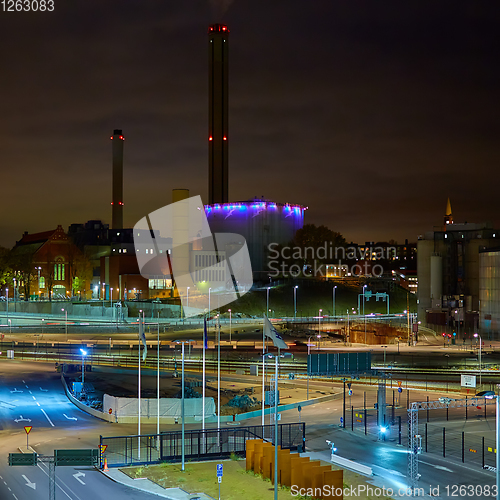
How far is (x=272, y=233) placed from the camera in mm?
169375

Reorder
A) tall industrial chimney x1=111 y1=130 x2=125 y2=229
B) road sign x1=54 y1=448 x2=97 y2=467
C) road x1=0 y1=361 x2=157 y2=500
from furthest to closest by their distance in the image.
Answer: tall industrial chimney x1=111 y1=130 x2=125 y2=229
road x1=0 y1=361 x2=157 y2=500
road sign x1=54 y1=448 x2=97 y2=467

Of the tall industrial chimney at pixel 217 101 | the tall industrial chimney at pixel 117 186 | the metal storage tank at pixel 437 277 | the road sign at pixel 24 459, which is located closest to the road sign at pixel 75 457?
the road sign at pixel 24 459

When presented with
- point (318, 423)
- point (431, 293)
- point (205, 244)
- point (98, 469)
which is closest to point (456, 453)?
point (318, 423)

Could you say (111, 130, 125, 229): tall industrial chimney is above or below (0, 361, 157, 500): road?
above

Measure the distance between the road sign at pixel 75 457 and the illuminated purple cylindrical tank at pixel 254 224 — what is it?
13624 centimetres

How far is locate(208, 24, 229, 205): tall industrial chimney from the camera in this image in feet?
507

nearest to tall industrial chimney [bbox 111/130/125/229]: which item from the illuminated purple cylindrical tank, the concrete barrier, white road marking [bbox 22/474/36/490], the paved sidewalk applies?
the illuminated purple cylindrical tank

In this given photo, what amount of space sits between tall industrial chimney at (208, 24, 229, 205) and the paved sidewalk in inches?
5060

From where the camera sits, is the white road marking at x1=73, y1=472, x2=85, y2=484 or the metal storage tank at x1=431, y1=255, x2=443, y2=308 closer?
the white road marking at x1=73, y1=472, x2=85, y2=484

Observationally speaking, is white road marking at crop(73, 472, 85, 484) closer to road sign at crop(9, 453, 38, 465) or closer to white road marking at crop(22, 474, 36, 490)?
white road marking at crop(22, 474, 36, 490)

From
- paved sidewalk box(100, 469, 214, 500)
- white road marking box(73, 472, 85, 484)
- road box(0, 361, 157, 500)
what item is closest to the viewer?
paved sidewalk box(100, 469, 214, 500)

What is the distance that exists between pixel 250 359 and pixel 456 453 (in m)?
38.0

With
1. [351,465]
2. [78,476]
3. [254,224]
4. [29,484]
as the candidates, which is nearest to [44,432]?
[78,476]

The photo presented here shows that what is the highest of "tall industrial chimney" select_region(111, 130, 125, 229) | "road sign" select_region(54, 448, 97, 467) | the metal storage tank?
"tall industrial chimney" select_region(111, 130, 125, 229)
